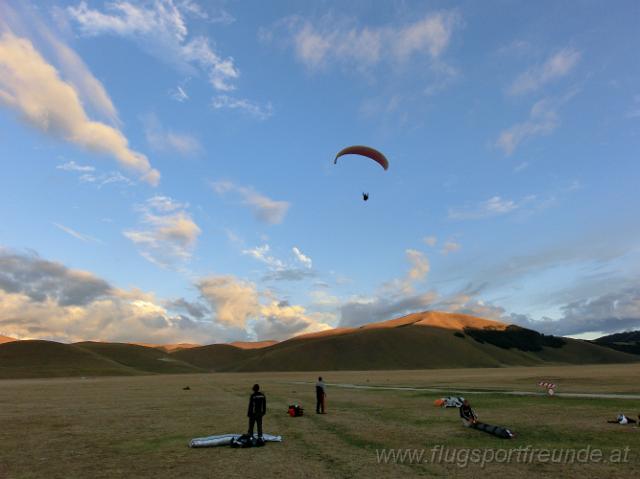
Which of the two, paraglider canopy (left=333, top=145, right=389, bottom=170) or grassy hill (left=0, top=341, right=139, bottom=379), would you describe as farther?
grassy hill (left=0, top=341, right=139, bottom=379)

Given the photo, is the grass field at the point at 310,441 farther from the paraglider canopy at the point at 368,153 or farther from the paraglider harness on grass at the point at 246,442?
the paraglider canopy at the point at 368,153

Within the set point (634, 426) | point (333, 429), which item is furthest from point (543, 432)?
point (333, 429)

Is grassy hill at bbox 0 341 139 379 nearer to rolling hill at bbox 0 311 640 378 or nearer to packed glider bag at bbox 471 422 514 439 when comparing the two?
rolling hill at bbox 0 311 640 378

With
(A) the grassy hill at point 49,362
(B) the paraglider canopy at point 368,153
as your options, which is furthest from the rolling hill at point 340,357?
(B) the paraglider canopy at point 368,153

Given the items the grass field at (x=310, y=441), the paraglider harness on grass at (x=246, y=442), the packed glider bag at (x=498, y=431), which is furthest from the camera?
the packed glider bag at (x=498, y=431)

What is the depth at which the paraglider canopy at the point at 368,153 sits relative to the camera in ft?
132

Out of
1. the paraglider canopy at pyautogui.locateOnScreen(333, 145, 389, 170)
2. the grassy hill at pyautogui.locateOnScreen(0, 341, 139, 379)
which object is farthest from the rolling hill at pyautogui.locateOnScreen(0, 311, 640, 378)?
the paraglider canopy at pyautogui.locateOnScreen(333, 145, 389, 170)

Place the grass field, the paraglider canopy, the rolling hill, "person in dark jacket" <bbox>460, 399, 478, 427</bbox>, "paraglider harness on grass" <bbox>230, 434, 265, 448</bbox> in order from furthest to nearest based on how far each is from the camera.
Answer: the rolling hill, the paraglider canopy, "person in dark jacket" <bbox>460, 399, 478, 427</bbox>, "paraglider harness on grass" <bbox>230, 434, 265, 448</bbox>, the grass field

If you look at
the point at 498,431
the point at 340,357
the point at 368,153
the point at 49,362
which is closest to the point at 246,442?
the point at 498,431

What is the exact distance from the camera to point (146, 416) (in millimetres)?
25500

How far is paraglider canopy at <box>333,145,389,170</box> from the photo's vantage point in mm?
40188

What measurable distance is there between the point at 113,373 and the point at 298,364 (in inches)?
2336

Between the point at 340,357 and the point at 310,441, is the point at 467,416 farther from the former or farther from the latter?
the point at 340,357

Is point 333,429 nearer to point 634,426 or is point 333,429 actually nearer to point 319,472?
point 319,472
